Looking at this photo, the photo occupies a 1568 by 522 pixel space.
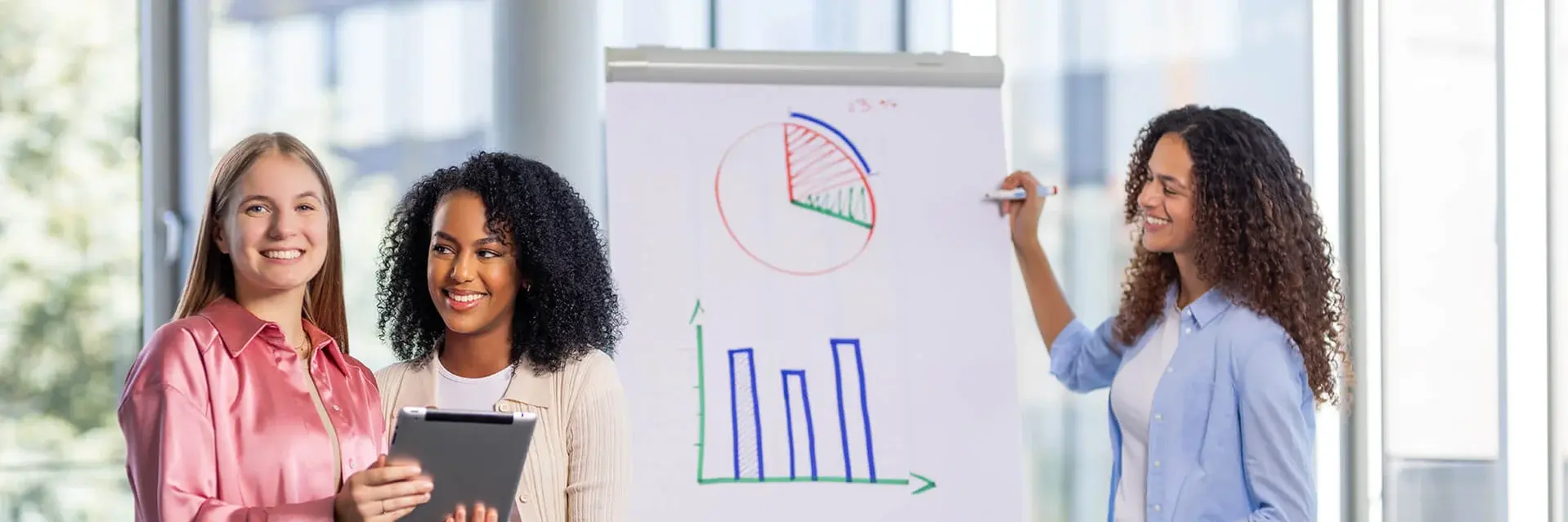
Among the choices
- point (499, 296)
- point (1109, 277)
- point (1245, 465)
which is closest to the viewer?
point (499, 296)

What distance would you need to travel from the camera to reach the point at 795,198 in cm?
200

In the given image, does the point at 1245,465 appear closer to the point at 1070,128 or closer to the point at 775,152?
the point at 775,152

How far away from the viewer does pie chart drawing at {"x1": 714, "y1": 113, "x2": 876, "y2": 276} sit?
1.99m

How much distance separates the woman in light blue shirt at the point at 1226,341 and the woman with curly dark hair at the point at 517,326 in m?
0.76

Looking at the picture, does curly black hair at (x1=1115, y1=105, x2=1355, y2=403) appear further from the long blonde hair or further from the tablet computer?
the long blonde hair

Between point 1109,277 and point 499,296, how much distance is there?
161cm

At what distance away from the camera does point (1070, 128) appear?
2.88 meters

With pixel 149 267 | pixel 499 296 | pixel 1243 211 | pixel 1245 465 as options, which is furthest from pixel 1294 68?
pixel 149 267

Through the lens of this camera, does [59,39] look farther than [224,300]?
Yes

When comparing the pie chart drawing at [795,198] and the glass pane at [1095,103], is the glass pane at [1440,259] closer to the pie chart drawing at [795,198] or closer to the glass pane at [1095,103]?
the glass pane at [1095,103]

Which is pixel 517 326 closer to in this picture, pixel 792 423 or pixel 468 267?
pixel 468 267

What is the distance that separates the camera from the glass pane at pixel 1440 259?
2840 millimetres

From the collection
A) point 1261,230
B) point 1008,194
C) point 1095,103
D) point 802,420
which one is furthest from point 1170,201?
point 1095,103

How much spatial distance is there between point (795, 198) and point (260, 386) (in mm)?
874
